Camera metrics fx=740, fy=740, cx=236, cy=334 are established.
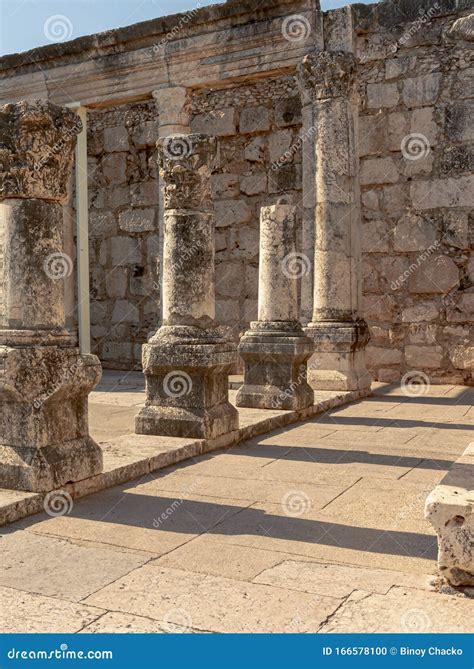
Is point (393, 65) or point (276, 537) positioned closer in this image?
point (276, 537)

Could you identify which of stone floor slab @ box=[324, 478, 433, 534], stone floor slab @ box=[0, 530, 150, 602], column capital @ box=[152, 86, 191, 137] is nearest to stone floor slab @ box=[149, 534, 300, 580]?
stone floor slab @ box=[0, 530, 150, 602]

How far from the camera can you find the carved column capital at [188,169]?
6195mm

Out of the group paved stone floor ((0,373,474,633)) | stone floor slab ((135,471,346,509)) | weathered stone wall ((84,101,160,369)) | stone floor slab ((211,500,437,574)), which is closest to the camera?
paved stone floor ((0,373,474,633))

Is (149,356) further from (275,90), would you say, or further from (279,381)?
(275,90)

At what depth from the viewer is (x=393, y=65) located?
10.3 meters

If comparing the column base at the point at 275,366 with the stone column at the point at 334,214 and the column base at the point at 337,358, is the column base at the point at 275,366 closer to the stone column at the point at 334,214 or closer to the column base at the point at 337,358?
the column base at the point at 337,358

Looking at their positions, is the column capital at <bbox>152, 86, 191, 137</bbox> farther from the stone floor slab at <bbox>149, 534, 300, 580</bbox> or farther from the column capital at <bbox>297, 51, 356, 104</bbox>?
the stone floor slab at <bbox>149, 534, 300, 580</bbox>

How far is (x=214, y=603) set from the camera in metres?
2.97

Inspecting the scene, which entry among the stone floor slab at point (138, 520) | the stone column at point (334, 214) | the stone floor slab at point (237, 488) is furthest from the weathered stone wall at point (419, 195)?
the stone floor slab at point (138, 520)

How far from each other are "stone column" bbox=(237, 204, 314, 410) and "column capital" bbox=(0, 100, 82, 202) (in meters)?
3.68

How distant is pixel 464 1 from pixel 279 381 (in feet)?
19.2

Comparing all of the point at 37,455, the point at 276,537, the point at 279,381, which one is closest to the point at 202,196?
the point at 279,381

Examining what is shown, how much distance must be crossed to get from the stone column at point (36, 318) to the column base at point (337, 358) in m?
4.87

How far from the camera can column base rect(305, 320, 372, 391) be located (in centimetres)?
903
